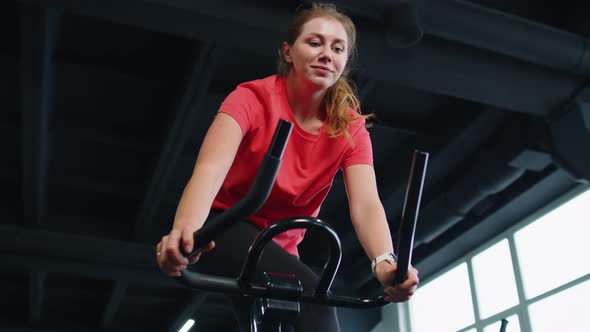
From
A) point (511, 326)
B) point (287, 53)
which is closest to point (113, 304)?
point (511, 326)

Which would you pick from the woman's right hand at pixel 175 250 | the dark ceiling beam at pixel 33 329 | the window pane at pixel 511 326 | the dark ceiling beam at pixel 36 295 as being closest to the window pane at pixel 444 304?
the window pane at pixel 511 326

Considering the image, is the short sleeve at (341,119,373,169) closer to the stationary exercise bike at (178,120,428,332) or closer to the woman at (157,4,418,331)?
the woman at (157,4,418,331)

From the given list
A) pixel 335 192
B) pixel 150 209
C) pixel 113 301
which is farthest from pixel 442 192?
pixel 113 301

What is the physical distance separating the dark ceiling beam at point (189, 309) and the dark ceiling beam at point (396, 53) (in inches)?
181

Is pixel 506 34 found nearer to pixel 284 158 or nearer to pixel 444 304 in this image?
pixel 284 158

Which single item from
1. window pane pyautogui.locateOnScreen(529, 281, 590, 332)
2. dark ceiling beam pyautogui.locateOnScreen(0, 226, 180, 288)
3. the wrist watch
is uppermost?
dark ceiling beam pyautogui.locateOnScreen(0, 226, 180, 288)

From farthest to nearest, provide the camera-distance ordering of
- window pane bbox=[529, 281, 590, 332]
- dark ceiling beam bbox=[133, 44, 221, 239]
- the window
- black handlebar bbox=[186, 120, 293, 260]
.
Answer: the window < window pane bbox=[529, 281, 590, 332] < dark ceiling beam bbox=[133, 44, 221, 239] < black handlebar bbox=[186, 120, 293, 260]

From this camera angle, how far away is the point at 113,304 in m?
8.26

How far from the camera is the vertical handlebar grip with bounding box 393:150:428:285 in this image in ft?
3.03

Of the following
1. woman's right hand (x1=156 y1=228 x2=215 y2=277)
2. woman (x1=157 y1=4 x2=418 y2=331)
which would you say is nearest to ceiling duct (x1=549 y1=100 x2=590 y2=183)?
woman (x1=157 y1=4 x2=418 y2=331)

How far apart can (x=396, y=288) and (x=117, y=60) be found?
3.86 metres

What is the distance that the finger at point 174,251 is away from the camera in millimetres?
1013

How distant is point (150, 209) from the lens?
6.07m

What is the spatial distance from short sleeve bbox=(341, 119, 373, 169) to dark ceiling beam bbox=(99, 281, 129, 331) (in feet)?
21.1
